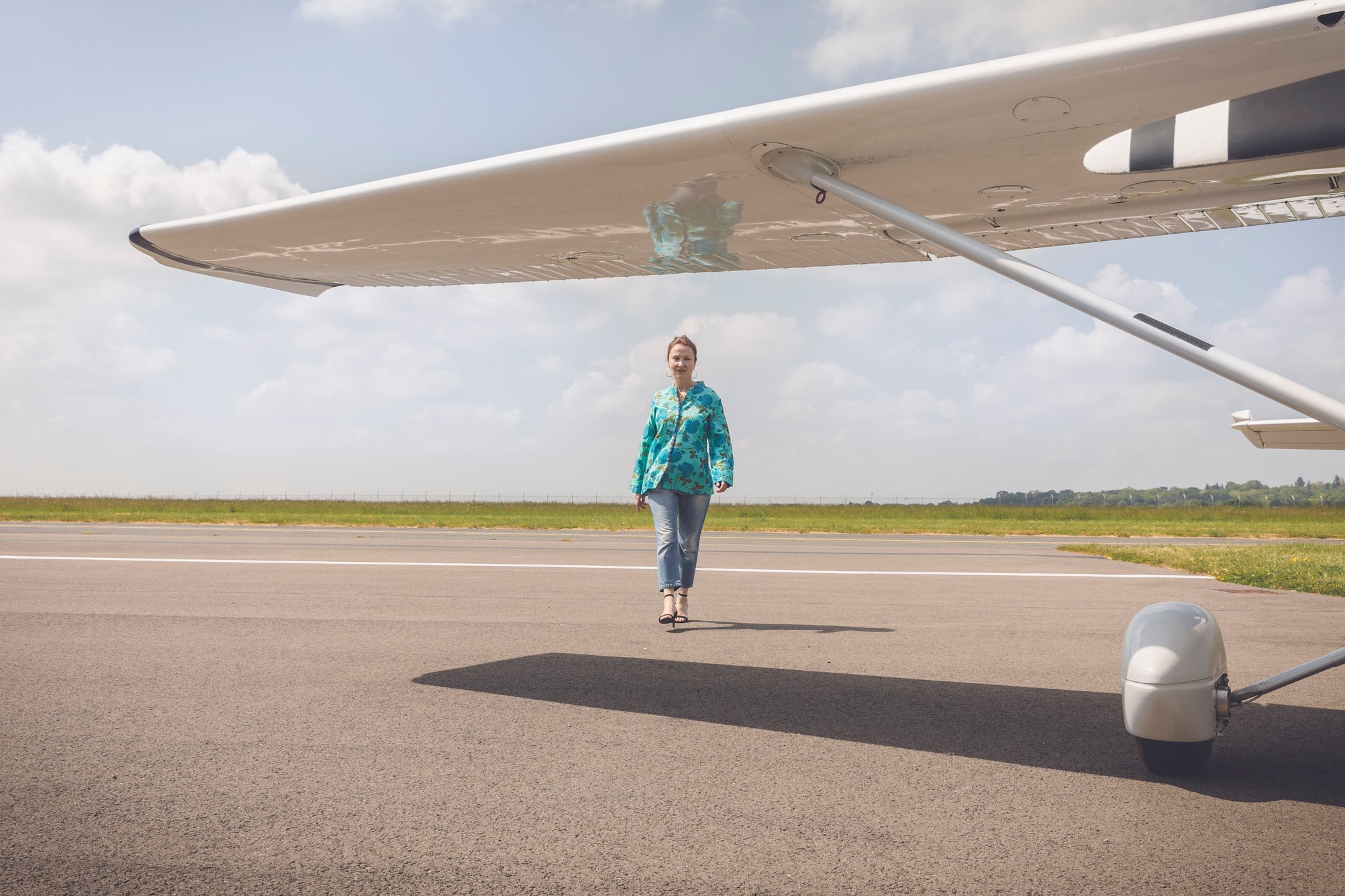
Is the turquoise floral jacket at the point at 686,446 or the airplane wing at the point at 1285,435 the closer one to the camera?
the airplane wing at the point at 1285,435

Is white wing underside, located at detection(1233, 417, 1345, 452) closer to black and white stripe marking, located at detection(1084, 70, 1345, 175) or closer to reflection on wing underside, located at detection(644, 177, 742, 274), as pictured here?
black and white stripe marking, located at detection(1084, 70, 1345, 175)

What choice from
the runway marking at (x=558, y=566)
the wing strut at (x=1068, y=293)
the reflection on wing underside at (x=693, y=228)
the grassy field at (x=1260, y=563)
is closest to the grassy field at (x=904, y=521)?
the grassy field at (x=1260, y=563)

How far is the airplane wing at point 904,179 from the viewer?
270 centimetres

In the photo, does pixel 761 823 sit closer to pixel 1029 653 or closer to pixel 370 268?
pixel 1029 653

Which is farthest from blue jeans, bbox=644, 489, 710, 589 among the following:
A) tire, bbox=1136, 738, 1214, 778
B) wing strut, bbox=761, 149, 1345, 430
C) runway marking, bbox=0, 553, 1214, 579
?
runway marking, bbox=0, 553, 1214, 579

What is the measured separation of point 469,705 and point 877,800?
207cm

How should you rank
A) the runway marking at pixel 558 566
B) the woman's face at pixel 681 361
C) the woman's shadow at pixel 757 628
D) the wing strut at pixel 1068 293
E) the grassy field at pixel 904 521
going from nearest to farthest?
the wing strut at pixel 1068 293
the woman's shadow at pixel 757 628
the woman's face at pixel 681 361
the runway marking at pixel 558 566
the grassy field at pixel 904 521

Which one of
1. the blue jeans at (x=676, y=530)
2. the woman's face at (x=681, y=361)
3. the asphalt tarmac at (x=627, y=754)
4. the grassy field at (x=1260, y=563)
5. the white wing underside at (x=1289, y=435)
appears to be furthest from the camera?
the grassy field at (x=1260, y=563)

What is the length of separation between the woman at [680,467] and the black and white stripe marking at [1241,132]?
367cm

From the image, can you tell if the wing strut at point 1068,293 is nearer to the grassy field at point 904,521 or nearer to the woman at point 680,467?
the woman at point 680,467

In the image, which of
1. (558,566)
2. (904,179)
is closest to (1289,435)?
(904,179)

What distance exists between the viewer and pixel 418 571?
9984mm

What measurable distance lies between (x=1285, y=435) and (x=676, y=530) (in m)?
3.74

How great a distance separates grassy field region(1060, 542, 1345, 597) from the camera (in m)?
9.13
